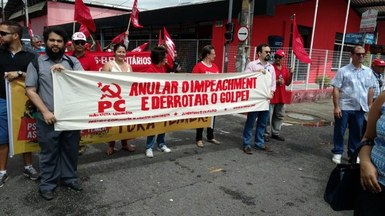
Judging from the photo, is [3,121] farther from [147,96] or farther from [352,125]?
[352,125]

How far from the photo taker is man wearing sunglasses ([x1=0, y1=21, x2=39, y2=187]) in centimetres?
369

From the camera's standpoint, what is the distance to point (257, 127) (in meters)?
5.82

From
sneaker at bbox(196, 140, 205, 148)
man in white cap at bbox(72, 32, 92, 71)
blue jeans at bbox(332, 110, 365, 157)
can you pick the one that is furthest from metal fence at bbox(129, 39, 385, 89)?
man in white cap at bbox(72, 32, 92, 71)

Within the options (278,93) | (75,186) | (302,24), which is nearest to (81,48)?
(75,186)

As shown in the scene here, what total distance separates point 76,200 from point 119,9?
127ft

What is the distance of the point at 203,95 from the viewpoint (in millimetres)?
5211

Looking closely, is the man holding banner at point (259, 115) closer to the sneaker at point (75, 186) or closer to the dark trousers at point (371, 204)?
the sneaker at point (75, 186)

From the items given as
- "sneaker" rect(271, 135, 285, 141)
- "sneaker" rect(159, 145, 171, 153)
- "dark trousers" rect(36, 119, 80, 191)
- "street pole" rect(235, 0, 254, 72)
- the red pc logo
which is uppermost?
"street pole" rect(235, 0, 254, 72)

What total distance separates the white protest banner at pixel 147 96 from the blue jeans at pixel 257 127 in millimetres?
142

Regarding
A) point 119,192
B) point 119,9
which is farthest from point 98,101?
point 119,9

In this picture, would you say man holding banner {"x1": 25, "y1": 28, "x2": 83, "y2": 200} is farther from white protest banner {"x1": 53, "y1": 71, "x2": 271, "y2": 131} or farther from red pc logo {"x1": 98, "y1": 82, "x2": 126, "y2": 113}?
red pc logo {"x1": 98, "y1": 82, "x2": 126, "y2": 113}

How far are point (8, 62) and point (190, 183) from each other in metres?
2.59

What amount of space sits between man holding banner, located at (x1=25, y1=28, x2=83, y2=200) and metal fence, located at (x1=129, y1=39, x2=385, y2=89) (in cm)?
816

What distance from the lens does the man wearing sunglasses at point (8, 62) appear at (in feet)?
12.1
